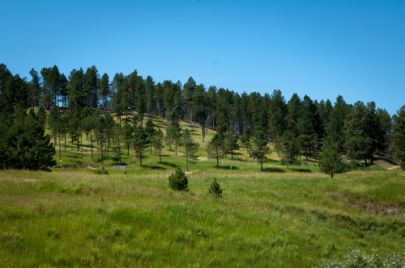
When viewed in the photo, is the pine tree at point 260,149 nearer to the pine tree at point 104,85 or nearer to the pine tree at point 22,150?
the pine tree at point 22,150

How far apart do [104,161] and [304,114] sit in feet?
224

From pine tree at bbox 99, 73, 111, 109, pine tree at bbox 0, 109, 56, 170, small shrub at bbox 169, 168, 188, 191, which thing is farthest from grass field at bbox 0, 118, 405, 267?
pine tree at bbox 99, 73, 111, 109

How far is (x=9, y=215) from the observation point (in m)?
10.5

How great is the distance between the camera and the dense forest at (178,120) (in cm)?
6344

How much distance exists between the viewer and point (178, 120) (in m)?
126

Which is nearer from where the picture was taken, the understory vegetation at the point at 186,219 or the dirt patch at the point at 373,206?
the understory vegetation at the point at 186,219

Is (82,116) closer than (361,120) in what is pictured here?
No

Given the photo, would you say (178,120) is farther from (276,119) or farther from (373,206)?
(373,206)

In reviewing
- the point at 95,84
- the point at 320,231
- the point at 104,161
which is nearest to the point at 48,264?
the point at 320,231

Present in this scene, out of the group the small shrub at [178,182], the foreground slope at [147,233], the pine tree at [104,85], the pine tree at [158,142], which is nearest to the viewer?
the foreground slope at [147,233]

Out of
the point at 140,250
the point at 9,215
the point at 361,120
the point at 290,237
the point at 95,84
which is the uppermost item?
the point at 95,84

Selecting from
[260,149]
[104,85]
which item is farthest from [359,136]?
[104,85]

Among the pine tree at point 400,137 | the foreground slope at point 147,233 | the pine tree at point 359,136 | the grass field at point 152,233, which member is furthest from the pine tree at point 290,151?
the foreground slope at point 147,233

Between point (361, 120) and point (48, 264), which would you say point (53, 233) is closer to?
point (48, 264)
